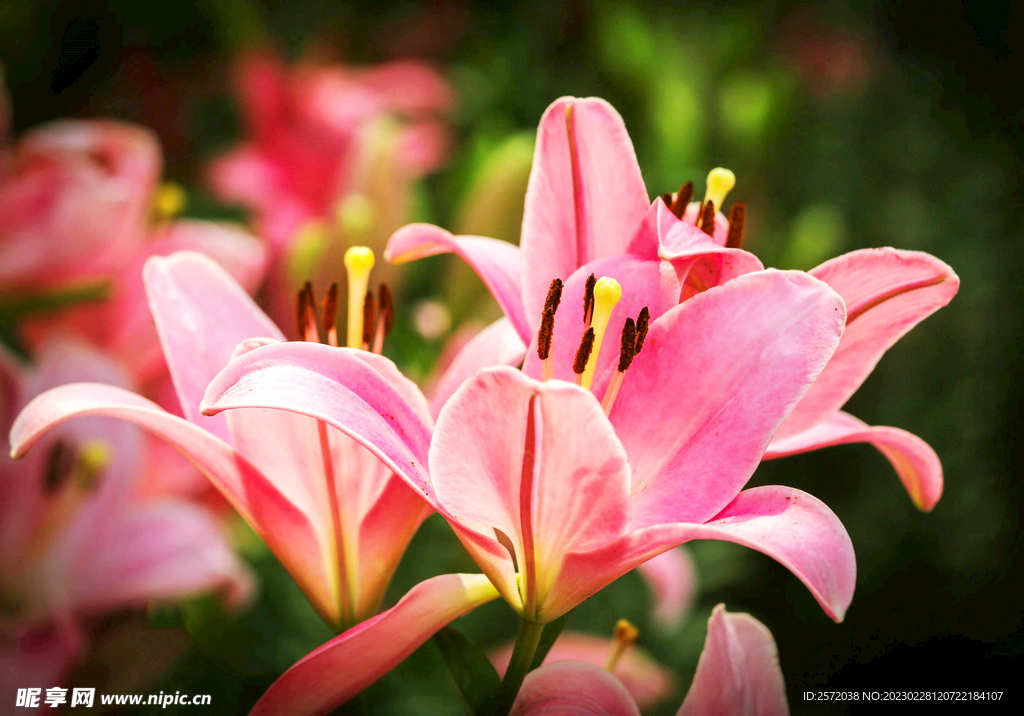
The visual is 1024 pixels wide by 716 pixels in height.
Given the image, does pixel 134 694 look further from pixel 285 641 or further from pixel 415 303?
pixel 415 303

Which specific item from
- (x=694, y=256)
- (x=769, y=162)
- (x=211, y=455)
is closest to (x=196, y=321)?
(x=211, y=455)

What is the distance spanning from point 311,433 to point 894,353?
44cm

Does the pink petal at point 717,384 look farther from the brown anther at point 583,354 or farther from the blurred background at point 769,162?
the blurred background at point 769,162

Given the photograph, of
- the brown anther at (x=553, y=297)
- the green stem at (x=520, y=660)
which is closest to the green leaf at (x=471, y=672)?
the green stem at (x=520, y=660)

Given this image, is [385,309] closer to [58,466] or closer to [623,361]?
[623,361]

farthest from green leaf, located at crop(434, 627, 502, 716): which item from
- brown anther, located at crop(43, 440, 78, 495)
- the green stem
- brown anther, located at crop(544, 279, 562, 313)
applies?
brown anther, located at crop(43, 440, 78, 495)

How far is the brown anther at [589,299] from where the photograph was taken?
23 centimetres

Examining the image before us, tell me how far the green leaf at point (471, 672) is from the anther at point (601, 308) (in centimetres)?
9

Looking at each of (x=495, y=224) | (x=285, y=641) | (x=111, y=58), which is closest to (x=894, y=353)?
(x=495, y=224)

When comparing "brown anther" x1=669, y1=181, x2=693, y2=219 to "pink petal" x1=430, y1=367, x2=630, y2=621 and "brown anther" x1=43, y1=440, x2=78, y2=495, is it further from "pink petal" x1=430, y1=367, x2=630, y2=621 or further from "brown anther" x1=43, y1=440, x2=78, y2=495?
"brown anther" x1=43, y1=440, x2=78, y2=495

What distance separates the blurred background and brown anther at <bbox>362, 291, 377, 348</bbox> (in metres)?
0.16

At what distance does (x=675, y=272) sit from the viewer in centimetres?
22

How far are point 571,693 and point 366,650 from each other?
6 centimetres

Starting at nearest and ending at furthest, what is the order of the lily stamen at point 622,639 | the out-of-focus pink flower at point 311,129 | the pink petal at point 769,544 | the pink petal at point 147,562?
the pink petal at point 769,544
the lily stamen at point 622,639
the pink petal at point 147,562
the out-of-focus pink flower at point 311,129
